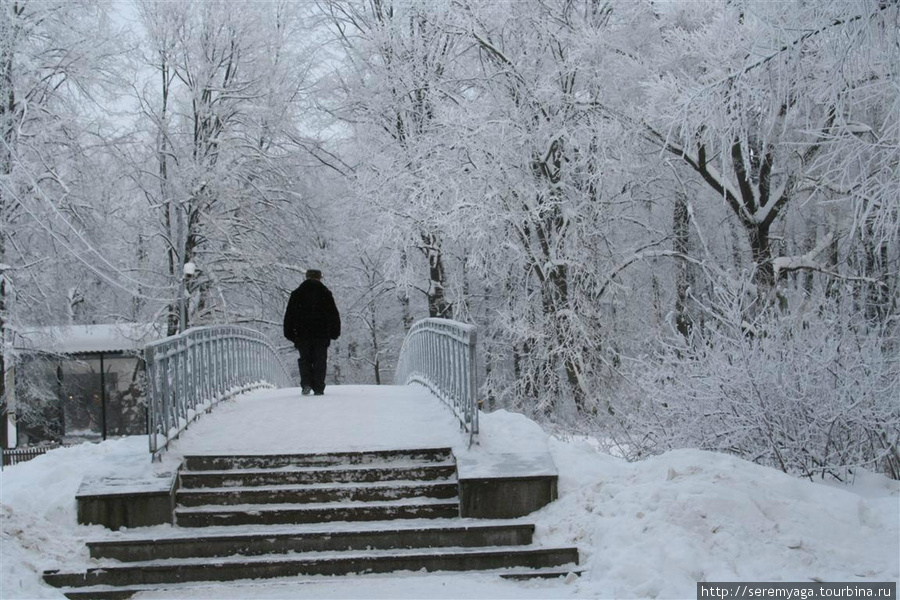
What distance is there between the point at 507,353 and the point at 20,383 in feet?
42.2

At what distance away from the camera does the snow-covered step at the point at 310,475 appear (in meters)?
7.68

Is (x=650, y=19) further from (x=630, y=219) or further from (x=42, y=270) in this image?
(x=42, y=270)

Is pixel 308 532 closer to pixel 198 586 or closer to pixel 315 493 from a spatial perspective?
pixel 315 493

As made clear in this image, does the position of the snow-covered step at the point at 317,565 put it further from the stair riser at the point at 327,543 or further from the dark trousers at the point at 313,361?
the dark trousers at the point at 313,361

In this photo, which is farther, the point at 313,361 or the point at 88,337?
the point at 88,337

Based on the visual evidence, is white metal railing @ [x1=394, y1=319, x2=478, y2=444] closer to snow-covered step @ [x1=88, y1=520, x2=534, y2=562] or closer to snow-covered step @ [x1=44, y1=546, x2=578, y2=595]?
snow-covered step @ [x1=88, y1=520, x2=534, y2=562]

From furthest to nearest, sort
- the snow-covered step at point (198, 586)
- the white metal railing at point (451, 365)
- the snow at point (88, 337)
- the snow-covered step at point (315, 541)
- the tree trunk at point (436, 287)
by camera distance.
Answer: the tree trunk at point (436, 287)
the snow at point (88, 337)
the white metal railing at point (451, 365)
the snow-covered step at point (315, 541)
the snow-covered step at point (198, 586)

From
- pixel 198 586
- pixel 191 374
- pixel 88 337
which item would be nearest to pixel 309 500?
pixel 198 586

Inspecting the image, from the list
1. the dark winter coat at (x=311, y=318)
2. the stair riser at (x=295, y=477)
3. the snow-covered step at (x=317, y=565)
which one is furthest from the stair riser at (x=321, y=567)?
the dark winter coat at (x=311, y=318)

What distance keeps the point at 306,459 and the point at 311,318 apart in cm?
443

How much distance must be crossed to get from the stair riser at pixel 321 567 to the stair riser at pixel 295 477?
126cm

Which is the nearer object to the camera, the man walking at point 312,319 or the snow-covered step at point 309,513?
the snow-covered step at point 309,513

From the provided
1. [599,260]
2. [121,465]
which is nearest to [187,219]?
[599,260]

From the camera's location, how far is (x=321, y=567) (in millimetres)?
6527
